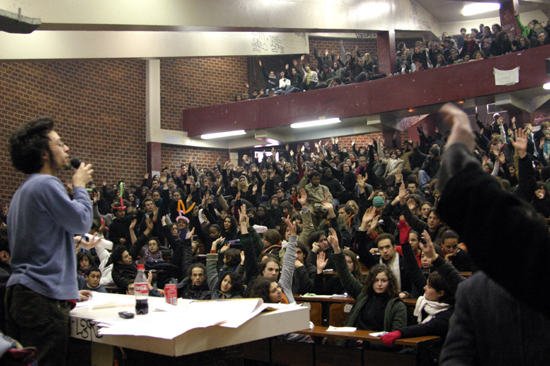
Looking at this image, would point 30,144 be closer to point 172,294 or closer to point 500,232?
point 172,294

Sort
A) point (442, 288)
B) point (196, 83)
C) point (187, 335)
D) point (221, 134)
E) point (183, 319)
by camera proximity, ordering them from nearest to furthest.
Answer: point (187, 335)
point (183, 319)
point (442, 288)
point (221, 134)
point (196, 83)

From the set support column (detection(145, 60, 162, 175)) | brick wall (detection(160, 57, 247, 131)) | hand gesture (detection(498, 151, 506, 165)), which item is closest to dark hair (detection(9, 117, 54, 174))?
hand gesture (detection(498, 151, 506, 165))

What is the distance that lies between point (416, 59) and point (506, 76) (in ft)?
7.46

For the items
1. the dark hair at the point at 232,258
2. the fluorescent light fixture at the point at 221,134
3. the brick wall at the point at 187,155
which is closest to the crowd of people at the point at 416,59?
the fluorescent light fixture at the point at 221,134

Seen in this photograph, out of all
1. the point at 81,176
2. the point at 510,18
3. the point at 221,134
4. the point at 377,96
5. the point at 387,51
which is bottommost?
the point at 81,176

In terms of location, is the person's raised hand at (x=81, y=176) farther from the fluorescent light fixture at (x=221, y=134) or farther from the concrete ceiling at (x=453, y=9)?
the concrete ceiling at (x=453, y=9)

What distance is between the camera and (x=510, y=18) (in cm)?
1077

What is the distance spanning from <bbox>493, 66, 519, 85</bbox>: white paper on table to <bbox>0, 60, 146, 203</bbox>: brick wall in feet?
28.6

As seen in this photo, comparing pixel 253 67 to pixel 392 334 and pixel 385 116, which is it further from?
pixel 392 334

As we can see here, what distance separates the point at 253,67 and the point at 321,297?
12110 mm

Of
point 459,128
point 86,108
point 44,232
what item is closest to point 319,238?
point 44,232

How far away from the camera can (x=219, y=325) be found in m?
1.65

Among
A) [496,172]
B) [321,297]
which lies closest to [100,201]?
[321,297]

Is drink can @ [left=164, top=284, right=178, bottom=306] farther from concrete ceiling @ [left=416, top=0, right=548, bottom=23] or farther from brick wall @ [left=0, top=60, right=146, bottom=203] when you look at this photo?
concrete ceiling @ [left=416, top=0, right=548, bottom=23]
